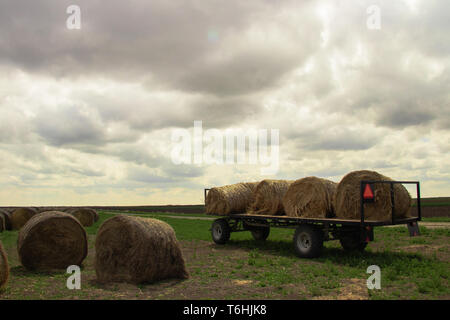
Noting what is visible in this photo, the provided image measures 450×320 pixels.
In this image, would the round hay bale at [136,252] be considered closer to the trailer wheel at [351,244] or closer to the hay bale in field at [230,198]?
the trailer wheel at [351,244]

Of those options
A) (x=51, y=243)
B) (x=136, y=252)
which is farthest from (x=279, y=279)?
(x=51, y=243)

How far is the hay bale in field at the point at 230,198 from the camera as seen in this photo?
52.7ft

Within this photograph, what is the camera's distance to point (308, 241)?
39.9 feet

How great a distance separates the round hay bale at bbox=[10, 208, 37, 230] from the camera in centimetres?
2785

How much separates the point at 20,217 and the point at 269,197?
71.1 ft

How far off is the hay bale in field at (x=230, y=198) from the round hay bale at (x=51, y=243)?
624 cm

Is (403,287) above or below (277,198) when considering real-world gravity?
below

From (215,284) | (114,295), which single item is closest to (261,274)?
(215,284)

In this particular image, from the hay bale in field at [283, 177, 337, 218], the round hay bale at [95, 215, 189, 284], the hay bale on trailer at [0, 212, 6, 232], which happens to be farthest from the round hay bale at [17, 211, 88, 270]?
the hay bale on trailer at [0, 212, 6, 232]

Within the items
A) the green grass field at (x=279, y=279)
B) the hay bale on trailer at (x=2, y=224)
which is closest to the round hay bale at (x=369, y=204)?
the green grass field at (x=279, y=279)
